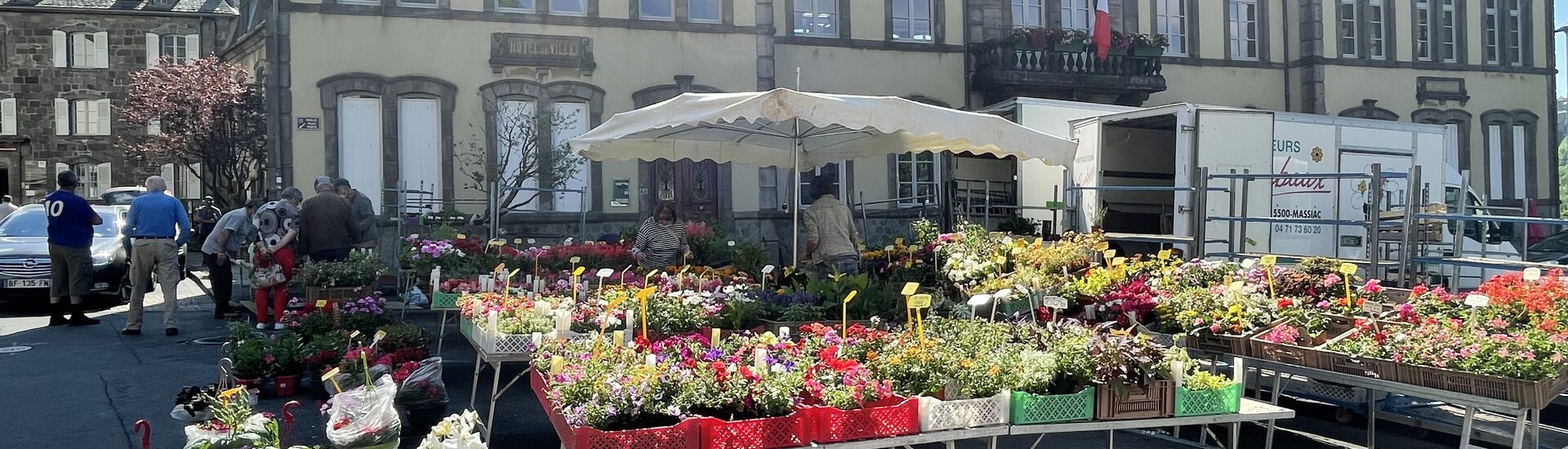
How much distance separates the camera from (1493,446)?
6605 millimetres

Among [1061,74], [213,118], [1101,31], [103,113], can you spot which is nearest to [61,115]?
[103,113]

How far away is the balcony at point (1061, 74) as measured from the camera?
18875mm

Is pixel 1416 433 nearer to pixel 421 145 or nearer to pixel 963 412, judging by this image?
pixel 963 412

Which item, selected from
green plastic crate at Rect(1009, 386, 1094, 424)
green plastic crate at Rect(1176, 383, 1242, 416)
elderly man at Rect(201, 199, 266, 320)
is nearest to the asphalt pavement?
elderly man at Rect(201, 199, 266, 320)

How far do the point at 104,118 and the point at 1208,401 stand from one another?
34.1 m

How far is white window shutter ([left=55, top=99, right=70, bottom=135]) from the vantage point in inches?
1262

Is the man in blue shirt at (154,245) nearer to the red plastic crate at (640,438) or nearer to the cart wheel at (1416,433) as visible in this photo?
the red plastic crate at (640,438)

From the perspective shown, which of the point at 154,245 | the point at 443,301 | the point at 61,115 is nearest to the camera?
the point at 443,301

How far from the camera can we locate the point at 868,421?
441 cm

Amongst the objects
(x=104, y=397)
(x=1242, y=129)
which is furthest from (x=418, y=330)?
(x=1242, y=129)

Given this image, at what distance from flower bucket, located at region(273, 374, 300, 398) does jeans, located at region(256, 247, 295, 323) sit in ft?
10.2

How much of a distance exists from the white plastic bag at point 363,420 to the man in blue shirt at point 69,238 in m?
7.77

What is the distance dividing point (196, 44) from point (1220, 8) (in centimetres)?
2576

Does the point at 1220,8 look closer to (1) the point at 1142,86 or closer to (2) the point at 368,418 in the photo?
(1) the point at 1142,86
